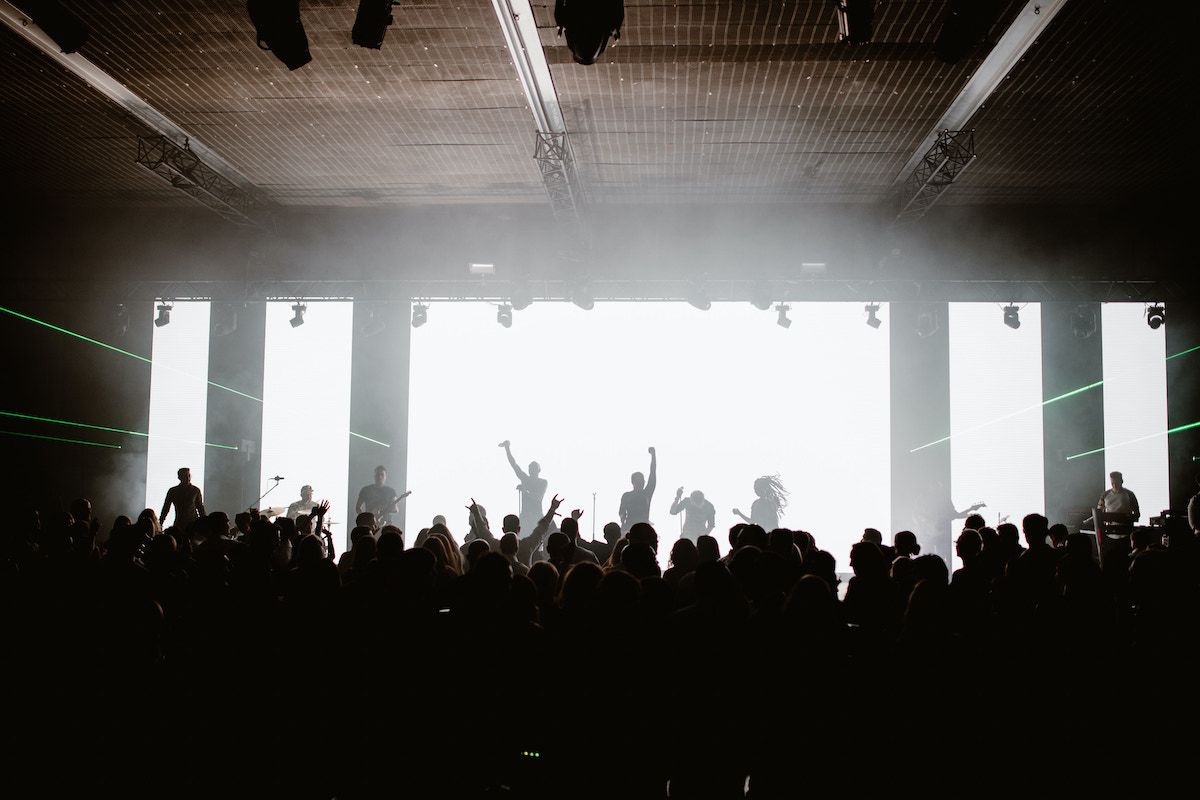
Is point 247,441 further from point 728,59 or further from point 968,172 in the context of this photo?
point 968,172

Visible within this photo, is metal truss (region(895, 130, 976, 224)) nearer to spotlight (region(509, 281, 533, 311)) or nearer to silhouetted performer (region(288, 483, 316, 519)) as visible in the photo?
spotlight (region(509, 281, 533, 311))

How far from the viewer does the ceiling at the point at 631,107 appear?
588 centimetres

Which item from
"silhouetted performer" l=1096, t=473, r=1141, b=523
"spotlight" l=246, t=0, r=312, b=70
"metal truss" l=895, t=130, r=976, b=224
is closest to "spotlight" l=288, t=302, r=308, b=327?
"spotlight" l=246, t=0, r=312, b=70

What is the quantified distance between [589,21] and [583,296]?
17.5 feet

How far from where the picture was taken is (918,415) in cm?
1047

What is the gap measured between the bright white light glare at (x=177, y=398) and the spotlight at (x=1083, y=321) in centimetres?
1140

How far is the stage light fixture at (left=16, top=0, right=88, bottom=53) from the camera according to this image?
5.00m

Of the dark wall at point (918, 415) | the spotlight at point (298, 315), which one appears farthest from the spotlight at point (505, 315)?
the dark wall at point (918, 415)

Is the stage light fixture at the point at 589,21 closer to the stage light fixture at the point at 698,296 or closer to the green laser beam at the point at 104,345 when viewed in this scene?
the stage light fixture at the point at 698,296

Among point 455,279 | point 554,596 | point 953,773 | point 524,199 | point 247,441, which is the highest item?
point 524,199

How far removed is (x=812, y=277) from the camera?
973 centimetres

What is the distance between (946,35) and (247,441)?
9.42 metres

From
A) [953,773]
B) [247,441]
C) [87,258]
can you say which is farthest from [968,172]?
[87,258]

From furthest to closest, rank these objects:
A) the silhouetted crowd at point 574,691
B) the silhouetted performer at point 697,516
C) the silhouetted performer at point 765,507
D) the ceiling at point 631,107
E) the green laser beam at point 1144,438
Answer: the green laser beam at point 1144,438 < the silhouetted performer at point 765,507 < the silhouetted performer at point 697,516 < the ceiling at point 631,107 < the silhouetted crowd at point 574,691
